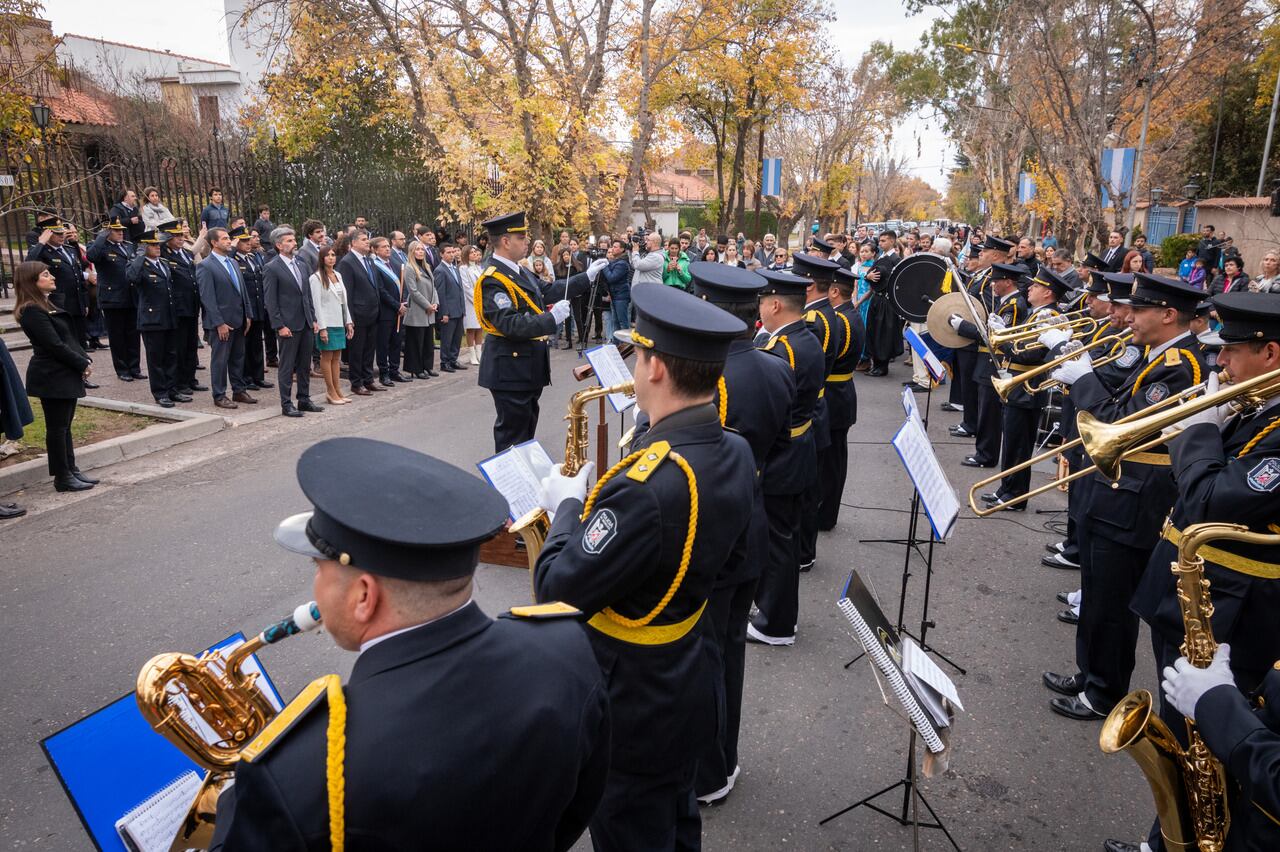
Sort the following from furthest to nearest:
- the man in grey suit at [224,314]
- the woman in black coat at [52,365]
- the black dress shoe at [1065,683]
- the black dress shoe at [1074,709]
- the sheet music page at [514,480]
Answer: the man in grey suit at [224,314]
the woman in black coat at [52,365]
the black dress shoe at [1065,683]
the black dress shoe at [1074,709]
the sheet music page at [514,480]

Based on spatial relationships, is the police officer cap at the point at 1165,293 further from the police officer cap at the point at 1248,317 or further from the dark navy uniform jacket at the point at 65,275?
the dark navy uniform jacket at the point at 65,275

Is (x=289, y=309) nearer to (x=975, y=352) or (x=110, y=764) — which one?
(x=975, y=352)

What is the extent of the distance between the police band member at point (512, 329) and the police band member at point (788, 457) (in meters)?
2.01

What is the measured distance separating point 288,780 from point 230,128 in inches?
1176

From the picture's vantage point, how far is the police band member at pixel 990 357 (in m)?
8.06

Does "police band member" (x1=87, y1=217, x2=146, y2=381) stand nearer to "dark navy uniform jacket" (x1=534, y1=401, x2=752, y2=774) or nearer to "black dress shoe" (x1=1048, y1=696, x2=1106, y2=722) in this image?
"dark navy uniform jacket" (x1=534, y1=401, x2=752, y2=774)

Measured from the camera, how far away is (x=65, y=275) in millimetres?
9891

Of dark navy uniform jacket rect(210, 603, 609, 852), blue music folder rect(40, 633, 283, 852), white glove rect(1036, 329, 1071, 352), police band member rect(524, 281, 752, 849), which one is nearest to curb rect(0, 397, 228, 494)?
blue music folder rect(40, 633, 283, 852)

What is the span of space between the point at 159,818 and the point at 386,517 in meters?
1.27

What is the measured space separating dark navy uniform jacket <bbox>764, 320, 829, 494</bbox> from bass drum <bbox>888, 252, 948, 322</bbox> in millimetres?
5136

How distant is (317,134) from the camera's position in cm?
1808

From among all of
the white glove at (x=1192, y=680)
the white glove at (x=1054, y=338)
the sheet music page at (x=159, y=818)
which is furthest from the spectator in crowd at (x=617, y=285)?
the sheet music page at (x=159, y=818)

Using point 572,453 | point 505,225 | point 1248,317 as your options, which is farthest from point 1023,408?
point 572,453

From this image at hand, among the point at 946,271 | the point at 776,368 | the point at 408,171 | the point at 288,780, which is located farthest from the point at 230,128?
the point at 288,780
